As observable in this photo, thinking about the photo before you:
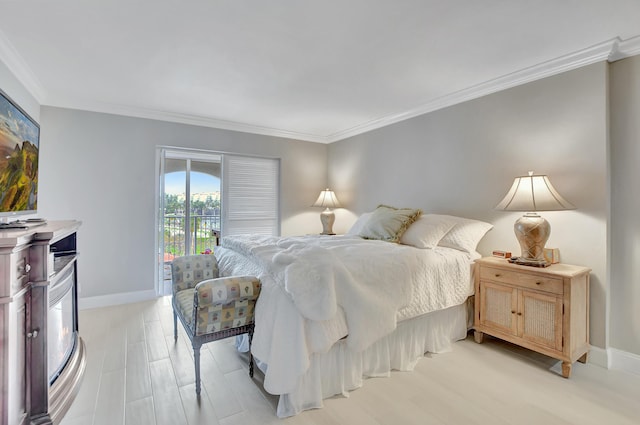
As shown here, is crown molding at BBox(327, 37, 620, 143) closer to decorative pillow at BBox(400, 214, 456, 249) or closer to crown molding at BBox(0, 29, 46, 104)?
decorative pillow at BBox(400, 214, 456, 249)

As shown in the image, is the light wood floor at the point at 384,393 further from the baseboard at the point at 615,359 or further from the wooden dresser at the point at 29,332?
the wooden dresser at the point at 29,332

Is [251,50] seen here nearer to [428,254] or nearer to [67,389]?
[428,254]

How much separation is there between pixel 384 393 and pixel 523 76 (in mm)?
2866

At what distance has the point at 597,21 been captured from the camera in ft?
6.40

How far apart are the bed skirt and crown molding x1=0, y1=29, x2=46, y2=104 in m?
3.17

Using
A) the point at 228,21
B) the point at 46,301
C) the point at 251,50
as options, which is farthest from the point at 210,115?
the point at 46,301

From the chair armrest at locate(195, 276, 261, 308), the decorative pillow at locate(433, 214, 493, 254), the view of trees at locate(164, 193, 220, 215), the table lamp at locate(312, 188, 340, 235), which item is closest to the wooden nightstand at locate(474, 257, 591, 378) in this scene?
the decorative pillow at locate(433, 214, 493, 254)

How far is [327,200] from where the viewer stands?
4.79 meters

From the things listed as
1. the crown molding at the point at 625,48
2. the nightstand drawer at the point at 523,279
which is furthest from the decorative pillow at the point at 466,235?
the crown molding at the point at 625,48

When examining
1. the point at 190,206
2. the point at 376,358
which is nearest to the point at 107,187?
the point at 190,206

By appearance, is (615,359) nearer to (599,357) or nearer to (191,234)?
(599,357)

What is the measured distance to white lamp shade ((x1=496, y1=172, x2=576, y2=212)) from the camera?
227 cm

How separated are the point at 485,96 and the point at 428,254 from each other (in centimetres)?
177

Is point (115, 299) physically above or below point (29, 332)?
below
